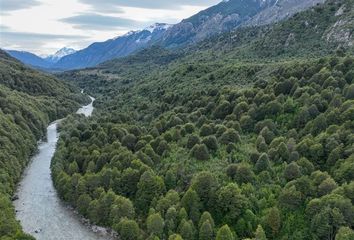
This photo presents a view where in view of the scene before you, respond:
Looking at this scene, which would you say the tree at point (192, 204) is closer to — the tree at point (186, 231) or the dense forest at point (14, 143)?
the tree at point (186, 231)

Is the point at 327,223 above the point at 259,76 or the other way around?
the other way around

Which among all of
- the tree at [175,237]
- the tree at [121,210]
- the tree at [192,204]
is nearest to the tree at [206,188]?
the tree at [192,204]

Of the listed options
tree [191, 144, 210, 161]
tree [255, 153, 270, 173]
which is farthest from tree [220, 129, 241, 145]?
tree [255, 153, 270, 173]

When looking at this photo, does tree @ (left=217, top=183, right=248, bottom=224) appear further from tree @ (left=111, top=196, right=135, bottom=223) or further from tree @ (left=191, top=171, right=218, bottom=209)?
tree @ (left=111, top=196, right=135, bottom=223)

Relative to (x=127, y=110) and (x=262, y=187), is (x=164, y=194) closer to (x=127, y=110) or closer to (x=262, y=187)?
(x=262, y=187)

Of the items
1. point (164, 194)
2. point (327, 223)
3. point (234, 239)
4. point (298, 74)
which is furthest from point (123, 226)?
point (298, 74)

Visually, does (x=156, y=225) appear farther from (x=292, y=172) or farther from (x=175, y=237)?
(x=292, y=172)

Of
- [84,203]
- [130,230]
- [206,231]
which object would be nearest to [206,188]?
[206,231]
